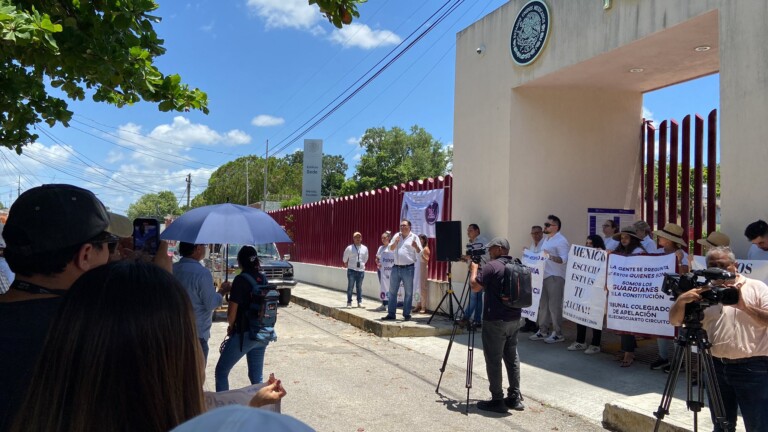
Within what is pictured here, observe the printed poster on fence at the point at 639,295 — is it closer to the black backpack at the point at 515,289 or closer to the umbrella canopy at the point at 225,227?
the black backpack at the point at 515,289

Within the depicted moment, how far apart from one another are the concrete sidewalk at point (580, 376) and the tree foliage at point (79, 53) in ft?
16.0

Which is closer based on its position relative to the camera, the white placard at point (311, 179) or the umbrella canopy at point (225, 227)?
the umbrella canopy at point (225, 227)

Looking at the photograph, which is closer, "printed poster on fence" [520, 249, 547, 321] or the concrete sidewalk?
the concrete sidewalk

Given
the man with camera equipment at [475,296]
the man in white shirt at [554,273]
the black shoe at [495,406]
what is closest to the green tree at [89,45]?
the black shoe at [495,406]

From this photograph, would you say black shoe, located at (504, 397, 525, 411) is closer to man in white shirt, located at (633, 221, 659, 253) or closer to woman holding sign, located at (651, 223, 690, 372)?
woman holding sign, located at (651, 223, 690, 372)

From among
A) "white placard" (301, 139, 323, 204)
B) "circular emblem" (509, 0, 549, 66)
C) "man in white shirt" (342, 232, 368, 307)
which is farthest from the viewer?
"white placard" (301, 139, 323, 204)

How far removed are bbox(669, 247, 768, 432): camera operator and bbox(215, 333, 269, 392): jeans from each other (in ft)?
11.5

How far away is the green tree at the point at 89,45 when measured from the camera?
Answer: 339 cm

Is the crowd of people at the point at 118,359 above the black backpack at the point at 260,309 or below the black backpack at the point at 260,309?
above

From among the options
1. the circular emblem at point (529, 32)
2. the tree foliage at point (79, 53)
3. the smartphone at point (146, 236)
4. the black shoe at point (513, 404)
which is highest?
the circular emblem at point (529, 32)

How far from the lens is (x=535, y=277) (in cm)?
958

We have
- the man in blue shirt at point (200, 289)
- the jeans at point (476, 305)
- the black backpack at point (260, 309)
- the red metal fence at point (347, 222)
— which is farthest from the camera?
the red metal fence at point (347, 222)

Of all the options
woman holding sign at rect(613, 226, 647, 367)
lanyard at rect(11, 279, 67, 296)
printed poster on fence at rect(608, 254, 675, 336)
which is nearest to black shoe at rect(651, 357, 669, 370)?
woman holding sign at rect(613, 226, 647, 367)

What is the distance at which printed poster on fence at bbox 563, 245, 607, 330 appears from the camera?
8.30 m
